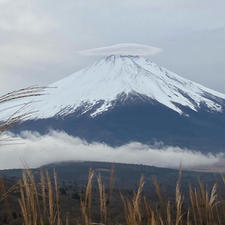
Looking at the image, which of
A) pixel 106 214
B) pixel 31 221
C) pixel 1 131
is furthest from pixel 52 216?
pixel 1 131

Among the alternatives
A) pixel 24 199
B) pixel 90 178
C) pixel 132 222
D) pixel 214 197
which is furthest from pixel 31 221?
pixel 214 197

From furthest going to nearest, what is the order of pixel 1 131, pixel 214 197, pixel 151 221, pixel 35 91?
1. pixel 214 197
2. pixel 151 221
3. pixel 35 91
4. pixel 1 131

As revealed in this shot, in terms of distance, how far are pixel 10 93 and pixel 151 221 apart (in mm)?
1431

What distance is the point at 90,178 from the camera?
3650mm

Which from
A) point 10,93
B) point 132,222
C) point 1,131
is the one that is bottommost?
point 132,222

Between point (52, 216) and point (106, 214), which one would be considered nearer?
point (52, 216)

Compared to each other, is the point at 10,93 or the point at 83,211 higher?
the point at 10,93

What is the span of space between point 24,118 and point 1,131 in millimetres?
200

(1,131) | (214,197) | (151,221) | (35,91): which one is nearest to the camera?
(1,131)

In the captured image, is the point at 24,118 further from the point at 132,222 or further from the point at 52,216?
the point at 132,222

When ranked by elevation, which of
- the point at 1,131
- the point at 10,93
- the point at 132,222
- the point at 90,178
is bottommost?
the point at 132,222

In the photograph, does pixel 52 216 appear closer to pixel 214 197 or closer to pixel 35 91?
pixel 35 91

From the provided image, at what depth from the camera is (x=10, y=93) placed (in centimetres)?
356

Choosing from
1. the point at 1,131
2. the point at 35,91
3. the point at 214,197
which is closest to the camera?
the point at 1,131
